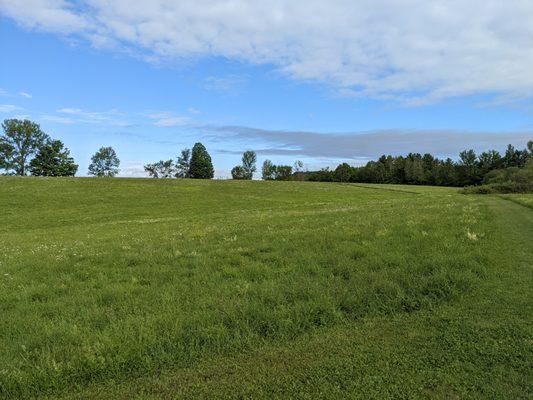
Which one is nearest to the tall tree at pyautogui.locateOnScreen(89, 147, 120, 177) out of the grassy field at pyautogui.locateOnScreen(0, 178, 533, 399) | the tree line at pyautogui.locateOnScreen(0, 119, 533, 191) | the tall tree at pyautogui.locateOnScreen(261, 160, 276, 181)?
the tree line at pyautogui.locateOnScreen(0, 119, 533, 191)

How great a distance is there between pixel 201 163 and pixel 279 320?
131852mm

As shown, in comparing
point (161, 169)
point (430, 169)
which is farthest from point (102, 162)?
point (430, 169)

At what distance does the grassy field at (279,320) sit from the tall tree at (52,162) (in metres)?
111

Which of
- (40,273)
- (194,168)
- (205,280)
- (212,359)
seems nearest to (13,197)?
(40,273)

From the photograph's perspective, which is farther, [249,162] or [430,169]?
[249,162]

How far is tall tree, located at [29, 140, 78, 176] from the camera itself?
4309 inches

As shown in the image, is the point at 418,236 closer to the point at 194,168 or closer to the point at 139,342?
the point at 139,342

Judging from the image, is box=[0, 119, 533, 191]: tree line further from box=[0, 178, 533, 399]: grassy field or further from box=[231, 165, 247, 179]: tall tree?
box=[0, 178, 533, 399]: grassy field

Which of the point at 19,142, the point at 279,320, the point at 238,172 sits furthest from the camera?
the point at 238,172

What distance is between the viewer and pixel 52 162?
112m

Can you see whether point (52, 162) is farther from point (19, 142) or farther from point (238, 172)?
point (238, 172)

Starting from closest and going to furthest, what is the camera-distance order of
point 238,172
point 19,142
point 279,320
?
point 279,320 → point 19,142 → point 238,172

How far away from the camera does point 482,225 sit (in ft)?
47.2

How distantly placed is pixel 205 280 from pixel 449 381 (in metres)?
5.35
